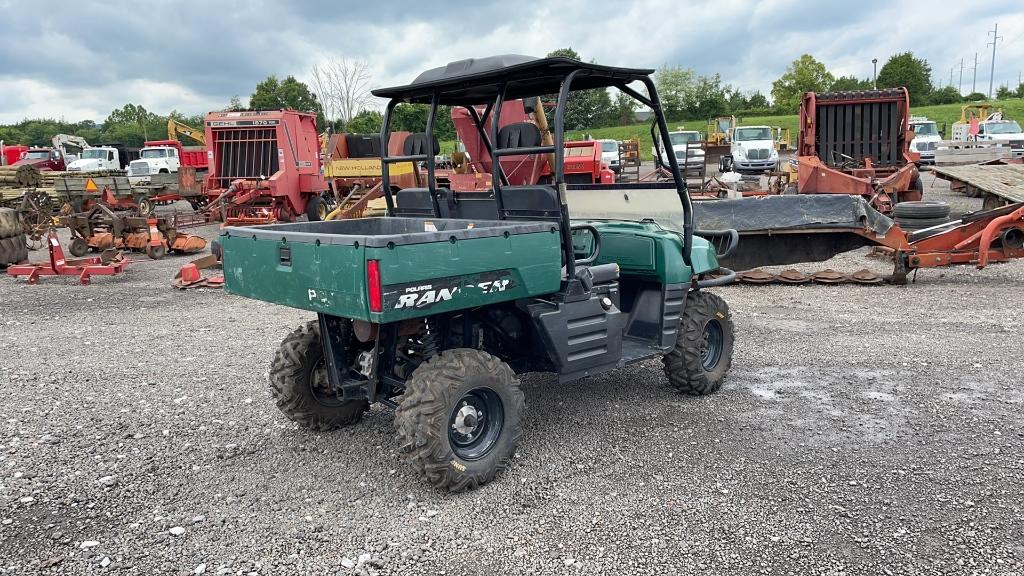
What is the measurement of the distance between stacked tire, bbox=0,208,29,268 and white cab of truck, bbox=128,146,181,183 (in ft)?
49.4

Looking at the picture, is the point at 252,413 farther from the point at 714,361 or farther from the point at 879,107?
the point at 879,107

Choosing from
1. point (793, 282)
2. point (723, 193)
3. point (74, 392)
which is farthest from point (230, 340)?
point (723, 193)

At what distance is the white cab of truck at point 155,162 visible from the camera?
2664cm

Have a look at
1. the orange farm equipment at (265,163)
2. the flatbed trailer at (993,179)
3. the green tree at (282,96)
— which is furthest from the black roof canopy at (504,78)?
the green tree at (282,96)

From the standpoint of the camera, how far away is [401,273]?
134 inches

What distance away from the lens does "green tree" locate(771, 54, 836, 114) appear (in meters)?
64.3

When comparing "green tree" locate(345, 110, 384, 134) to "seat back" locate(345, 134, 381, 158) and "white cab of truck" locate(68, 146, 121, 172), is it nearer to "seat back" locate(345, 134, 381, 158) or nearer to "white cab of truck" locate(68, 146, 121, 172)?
"white cab of truck" locate(68, 146, 121, 172)

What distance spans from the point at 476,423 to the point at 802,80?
222 ft

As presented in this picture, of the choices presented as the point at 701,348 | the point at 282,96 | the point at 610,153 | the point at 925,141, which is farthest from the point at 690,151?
the point at 282,96

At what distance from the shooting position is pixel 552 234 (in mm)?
4020

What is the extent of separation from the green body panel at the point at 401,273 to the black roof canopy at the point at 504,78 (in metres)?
0.94

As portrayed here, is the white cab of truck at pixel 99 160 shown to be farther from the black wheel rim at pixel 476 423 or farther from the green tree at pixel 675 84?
the green tree at pixel 675 84

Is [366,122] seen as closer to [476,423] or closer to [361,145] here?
[361,145]

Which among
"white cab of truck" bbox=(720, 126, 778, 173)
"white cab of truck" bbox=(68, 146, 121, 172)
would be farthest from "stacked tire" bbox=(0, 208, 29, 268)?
"white cab of truck" bbox=(720, 126, 778, 173)
